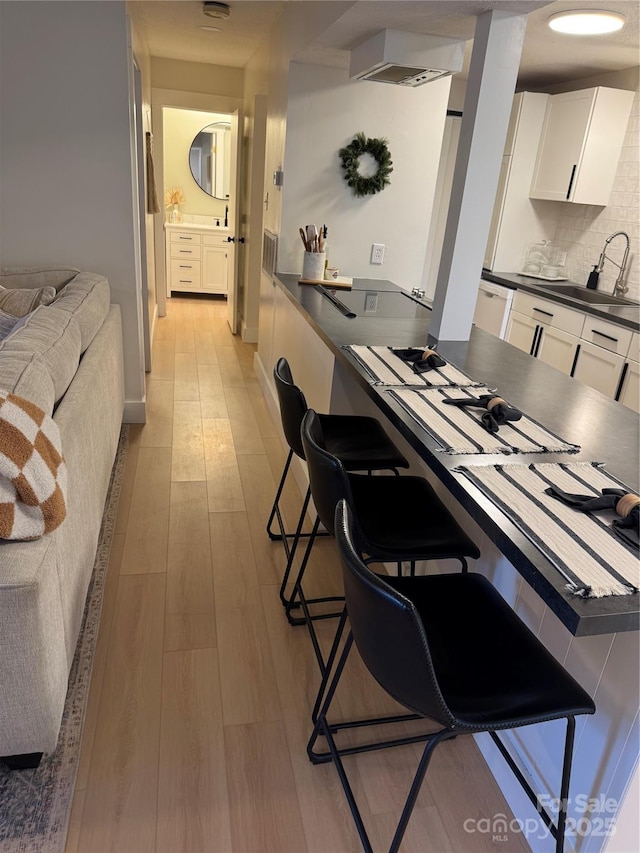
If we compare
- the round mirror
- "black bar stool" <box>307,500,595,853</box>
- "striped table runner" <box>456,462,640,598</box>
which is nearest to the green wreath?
"striped table runner" <box>456,462,640,598</box>

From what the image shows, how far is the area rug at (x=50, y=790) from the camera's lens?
1.38 metres

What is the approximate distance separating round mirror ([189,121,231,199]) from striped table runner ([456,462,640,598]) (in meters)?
7.04

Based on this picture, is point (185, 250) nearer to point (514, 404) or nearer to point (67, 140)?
point (67, 140)

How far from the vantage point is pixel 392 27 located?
8.11 ft

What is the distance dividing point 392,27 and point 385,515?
6.78 feet

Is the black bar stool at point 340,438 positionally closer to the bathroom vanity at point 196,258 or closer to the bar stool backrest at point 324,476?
the bar stool backrest at point 324,476

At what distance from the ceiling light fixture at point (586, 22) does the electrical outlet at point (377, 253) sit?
4.68 ft

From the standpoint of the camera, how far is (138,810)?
4.85ft

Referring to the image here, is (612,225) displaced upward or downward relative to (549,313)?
upward

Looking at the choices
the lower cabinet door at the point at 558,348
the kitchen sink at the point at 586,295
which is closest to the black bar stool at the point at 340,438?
the lower cabinet door at the point at 558,348

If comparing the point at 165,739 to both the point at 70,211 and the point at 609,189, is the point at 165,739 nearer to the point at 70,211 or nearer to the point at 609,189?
the point at 70,211

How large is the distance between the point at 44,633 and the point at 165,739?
0.56 metres

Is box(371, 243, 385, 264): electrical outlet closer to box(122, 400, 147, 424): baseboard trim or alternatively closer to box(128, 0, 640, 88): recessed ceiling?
box(128, 0, 640, 88): recessed ceiling

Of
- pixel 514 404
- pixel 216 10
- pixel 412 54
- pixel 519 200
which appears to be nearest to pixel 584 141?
pixel 519 200
